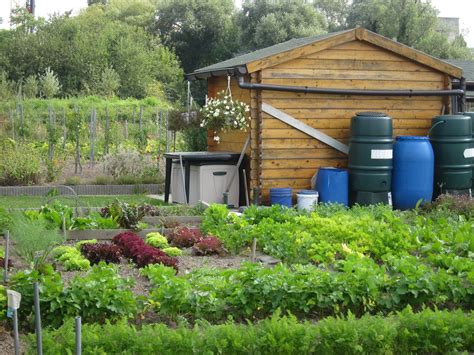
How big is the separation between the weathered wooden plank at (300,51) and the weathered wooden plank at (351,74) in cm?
17

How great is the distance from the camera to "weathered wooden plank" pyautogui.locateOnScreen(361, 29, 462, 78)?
46.5 ft

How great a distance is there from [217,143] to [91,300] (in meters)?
9.48

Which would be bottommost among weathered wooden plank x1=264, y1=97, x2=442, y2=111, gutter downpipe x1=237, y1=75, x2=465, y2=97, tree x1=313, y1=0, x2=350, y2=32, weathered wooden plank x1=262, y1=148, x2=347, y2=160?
weathered wooden plank x1=262, y1=148, x2=347, y2=160

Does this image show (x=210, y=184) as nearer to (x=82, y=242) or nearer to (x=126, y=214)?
(x=126, y=214)

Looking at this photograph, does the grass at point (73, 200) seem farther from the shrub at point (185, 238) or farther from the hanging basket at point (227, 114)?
the shrub at point (185, 238)

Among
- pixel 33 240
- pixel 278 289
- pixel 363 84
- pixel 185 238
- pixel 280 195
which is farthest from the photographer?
pixel 363 84

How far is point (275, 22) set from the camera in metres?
38.5

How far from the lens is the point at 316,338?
563 cm

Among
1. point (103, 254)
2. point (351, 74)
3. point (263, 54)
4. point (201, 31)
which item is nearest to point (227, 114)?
point (263, 54)

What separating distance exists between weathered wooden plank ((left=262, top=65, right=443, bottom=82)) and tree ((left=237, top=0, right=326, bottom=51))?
24071mm

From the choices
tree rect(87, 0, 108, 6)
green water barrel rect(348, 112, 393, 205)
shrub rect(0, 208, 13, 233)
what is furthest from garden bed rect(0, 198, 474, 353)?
tree rect(87, 0, 108, 6)

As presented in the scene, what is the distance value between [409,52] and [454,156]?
6.48 feet

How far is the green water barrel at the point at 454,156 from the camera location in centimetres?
1392

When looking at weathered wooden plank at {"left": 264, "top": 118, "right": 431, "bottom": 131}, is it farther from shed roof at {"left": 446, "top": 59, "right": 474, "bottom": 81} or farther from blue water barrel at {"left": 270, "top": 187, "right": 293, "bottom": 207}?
shed roof at {"left": 446, "top": 59, "right": 474, "bottom": 81}
